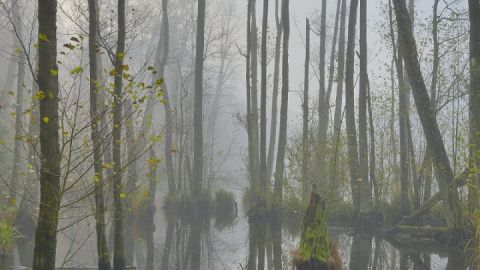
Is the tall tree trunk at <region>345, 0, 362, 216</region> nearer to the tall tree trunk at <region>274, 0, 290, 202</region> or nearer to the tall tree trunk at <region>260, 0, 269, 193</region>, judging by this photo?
the tall tree trunk at <region>274, 0, 290, 202</region>

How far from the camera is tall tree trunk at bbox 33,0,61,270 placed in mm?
4480

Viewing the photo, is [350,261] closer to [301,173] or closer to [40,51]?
[301,173]

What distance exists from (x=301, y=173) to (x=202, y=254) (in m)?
6.07

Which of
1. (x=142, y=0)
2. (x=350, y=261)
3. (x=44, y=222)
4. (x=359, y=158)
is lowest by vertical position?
(x=350, y=261)

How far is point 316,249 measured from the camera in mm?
8125

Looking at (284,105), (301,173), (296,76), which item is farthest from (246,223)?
(296,76)

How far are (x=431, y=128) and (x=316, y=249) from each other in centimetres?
459

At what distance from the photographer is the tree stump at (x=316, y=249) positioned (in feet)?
26.6

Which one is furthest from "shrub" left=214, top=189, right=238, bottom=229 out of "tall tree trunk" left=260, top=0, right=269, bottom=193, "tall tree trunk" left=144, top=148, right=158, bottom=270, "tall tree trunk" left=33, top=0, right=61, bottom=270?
"tall tree trunk" left=33, top=0, right=61, bottom=270

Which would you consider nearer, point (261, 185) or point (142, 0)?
point (261, 185)

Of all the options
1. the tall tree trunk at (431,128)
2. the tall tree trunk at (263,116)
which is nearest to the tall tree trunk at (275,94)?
the tall tree trunk at (263,116)

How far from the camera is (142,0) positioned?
3241 cm

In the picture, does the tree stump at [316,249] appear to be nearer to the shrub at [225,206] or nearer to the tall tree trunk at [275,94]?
the shrub at [225,206]

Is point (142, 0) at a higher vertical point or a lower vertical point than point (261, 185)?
higher
